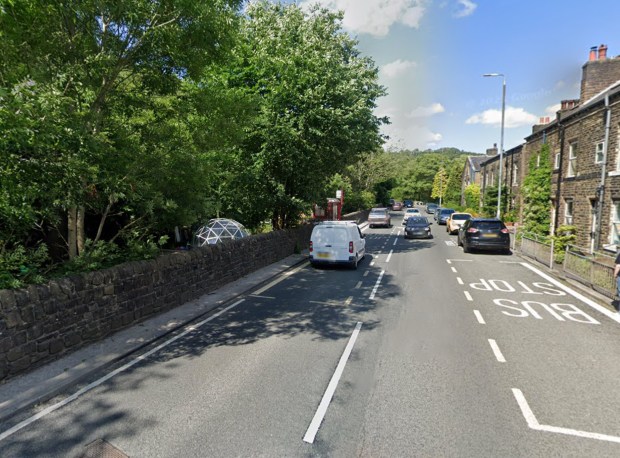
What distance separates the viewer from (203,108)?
8.10 meters

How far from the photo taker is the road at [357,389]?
4020 millimetres

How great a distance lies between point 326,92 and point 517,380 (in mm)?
14001

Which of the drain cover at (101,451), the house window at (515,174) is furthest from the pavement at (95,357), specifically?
the house window at (515,174)

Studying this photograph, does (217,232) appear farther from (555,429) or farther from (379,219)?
(379,219)

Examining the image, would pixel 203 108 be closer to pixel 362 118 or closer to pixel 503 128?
pixel 362 118

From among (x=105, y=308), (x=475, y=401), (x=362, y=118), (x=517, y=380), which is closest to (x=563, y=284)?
(x=517, y=380)

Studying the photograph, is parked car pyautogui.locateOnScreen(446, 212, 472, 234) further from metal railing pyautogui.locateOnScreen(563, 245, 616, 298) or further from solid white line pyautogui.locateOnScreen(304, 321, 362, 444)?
solid white line pyautogui.locateOnScreen(304, 321, 362, 444)

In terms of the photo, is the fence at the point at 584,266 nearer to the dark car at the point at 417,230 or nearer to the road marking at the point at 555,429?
the road marking at the point at 555,429

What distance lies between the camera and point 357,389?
5156mm

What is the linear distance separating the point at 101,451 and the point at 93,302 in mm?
3447

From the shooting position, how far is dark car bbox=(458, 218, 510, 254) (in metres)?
17.9

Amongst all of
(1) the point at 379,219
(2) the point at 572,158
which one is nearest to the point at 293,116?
(2) the point at 572,158

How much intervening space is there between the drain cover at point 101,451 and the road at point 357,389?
76 millimetres

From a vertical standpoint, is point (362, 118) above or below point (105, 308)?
above
